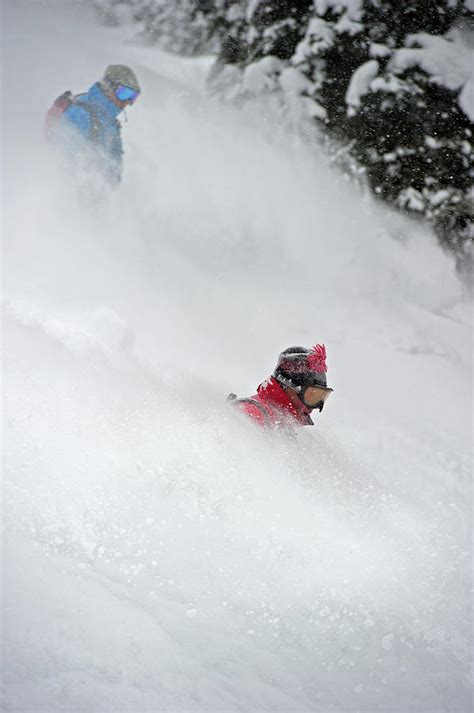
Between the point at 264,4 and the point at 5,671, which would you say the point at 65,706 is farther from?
the point at 264,4

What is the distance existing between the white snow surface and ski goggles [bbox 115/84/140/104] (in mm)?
1199

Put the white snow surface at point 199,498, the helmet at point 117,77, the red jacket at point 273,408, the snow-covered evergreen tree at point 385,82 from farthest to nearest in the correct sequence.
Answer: the snow-covered evergreen tree at point 385,82 < the helmet at point 117,77 < the red jacket at point 273,408 < the white snow surface at point 199,498

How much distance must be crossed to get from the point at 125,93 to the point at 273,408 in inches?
191

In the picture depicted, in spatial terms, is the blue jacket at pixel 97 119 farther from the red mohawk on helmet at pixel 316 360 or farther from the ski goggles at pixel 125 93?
the red mohawk on helmet at pixel 316 360

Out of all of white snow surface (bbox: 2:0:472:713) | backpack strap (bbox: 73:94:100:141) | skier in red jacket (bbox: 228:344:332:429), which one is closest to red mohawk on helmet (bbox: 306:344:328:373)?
skier in red jacket (bbox: 228:344:332:429)

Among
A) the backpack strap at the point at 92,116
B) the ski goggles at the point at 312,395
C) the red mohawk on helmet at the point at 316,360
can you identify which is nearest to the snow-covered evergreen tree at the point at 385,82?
the backpack strap at the point at 92,116

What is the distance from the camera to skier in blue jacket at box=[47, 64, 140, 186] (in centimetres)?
594

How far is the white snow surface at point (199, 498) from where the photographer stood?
1.78m

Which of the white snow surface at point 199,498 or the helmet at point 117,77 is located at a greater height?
the helmet at point 117,77

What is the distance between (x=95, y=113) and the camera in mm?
5988

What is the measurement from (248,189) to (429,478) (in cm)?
636

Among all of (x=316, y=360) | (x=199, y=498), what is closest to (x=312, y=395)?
(x=316, y=360)

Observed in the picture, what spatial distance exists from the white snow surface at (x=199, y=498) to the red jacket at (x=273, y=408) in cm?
9

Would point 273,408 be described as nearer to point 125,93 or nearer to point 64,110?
point 125,93
